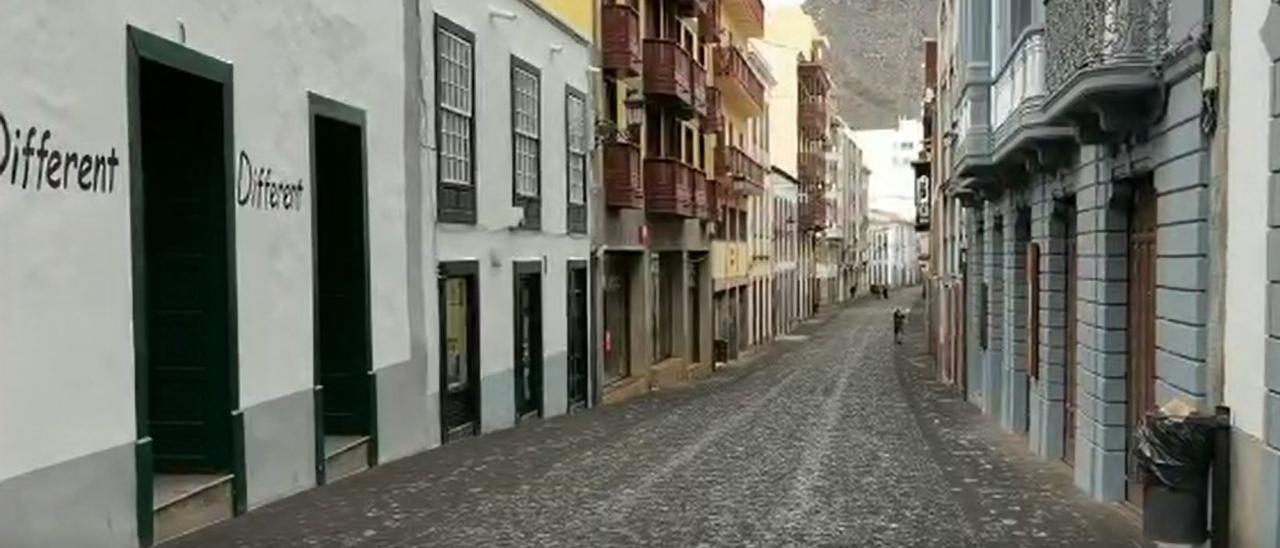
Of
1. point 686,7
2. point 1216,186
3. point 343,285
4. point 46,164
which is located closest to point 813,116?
point 686,7

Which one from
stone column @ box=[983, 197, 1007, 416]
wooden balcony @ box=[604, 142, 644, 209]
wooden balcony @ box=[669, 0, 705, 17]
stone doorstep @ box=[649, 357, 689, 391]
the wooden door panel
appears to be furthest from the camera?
wooden balcony @ box=[669, 0, 705, 17]

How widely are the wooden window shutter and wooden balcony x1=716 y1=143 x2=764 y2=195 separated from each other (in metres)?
22.7

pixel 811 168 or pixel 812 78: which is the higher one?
pixel 812 78

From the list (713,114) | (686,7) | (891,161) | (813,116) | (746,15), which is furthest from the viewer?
(891,161)

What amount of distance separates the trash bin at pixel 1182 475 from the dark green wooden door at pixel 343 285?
25.5 feet

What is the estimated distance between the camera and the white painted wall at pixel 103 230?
25.0 ft

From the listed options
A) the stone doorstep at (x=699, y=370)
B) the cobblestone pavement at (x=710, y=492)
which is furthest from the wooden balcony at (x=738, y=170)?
the cobblestone pavement at (x=710, y=492)

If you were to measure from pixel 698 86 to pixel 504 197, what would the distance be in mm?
15260

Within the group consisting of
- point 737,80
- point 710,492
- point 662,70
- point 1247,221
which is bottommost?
point 710,492

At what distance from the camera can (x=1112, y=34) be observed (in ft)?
33.5

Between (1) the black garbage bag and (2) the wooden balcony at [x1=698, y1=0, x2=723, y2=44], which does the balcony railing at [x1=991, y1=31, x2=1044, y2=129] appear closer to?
(1) the black garbage bag

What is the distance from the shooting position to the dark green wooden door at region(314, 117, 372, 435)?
44.1ft

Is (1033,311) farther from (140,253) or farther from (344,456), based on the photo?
(140,253)

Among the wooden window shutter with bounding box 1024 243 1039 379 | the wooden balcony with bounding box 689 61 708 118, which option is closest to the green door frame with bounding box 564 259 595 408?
the wooden window shutter with bounding box 1024 243 1039 379
